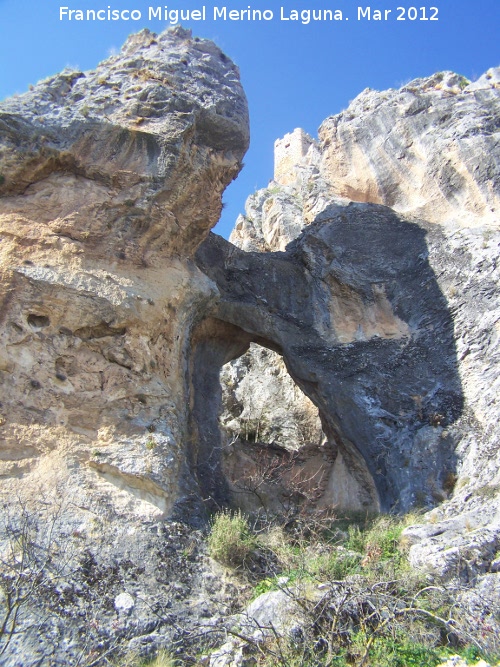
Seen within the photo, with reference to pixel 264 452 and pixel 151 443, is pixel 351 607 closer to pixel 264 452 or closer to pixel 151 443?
pixel 151 443

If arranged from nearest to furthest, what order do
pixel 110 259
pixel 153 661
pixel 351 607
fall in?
pixel 153 661 < pixel 351 607 < pixel 110 259

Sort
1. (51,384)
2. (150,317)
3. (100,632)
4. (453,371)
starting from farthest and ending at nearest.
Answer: (453,371) → (150,317) → (51,384) → (100,632)

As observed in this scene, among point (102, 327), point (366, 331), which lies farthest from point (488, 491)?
point (102, 327)

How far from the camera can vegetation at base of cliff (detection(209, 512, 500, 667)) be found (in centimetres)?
552

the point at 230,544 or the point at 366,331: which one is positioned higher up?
the point at 366,331

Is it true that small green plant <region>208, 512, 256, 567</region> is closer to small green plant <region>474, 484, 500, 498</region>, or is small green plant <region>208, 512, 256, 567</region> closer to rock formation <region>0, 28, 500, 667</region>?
rock formation <region>0, 28, 500, 667</region>

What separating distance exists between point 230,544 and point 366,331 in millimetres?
6251

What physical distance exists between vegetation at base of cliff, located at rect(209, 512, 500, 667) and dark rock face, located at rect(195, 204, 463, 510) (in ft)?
8.99

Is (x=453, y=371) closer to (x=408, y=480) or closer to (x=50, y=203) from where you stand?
(x=408, y=480)

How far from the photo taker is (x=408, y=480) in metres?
9.55

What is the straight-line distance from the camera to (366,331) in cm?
1225

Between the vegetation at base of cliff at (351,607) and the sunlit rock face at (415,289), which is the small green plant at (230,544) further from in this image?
the sunlit rock face at (415,289)

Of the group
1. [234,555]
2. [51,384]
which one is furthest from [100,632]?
[51,384]

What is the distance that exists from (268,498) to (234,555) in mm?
3721
